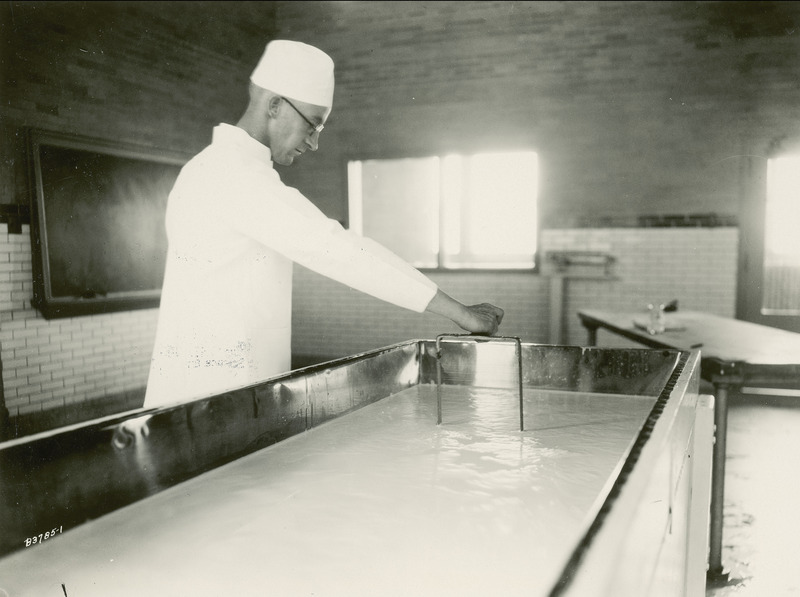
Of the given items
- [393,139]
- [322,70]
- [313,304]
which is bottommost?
[313,304]

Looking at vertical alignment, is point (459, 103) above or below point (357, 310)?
above

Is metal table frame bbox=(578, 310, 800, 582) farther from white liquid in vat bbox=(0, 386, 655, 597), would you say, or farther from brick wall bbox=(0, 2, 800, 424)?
brick wall bbox=(0, 2, 800, 424)

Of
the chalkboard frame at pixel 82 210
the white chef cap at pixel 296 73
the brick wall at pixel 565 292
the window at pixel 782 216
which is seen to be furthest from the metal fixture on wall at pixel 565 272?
the white chef cap at pixel 296 73

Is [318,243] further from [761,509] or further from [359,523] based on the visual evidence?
[761,509]

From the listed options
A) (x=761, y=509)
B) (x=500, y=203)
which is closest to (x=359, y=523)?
(x=761, y=509)

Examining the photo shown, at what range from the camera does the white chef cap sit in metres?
1.85

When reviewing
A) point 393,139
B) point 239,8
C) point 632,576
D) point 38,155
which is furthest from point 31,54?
point 632,576

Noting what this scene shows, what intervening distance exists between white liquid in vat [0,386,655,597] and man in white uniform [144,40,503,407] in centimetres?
29

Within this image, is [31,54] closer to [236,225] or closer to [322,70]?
[322,70]

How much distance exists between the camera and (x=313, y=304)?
21.8 feet

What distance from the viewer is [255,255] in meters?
1.75

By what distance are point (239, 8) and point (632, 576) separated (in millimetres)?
6239

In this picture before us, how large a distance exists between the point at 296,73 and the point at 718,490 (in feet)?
→ 6.21

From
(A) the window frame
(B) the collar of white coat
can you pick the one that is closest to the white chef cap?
(B) the collar of white coat
